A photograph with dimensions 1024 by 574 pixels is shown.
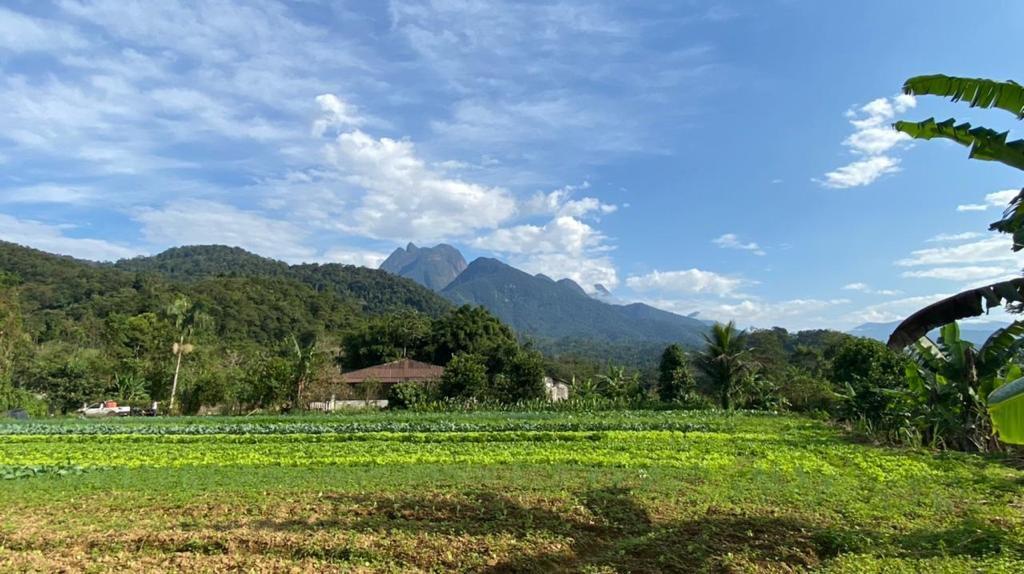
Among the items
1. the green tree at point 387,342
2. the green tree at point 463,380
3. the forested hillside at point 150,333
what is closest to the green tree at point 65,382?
the forested hillside at point 150,333

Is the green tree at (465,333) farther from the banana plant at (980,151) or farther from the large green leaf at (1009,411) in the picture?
the large green leaf at (1009,411)

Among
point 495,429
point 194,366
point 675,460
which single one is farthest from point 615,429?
point 194,366

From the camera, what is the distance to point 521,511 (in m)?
7.20

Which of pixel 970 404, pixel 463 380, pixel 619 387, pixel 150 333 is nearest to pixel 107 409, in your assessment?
pixel 150 333

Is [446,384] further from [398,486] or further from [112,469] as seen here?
[398,486]

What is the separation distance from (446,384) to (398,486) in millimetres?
24725

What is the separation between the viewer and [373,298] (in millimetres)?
119062

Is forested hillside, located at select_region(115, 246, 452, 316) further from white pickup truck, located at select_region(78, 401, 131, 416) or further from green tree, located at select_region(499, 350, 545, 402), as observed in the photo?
green tree, located at select_region(499, 350, 545, 402)

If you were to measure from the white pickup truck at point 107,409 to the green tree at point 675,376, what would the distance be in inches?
1386

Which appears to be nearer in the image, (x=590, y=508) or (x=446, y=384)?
(x=590, y=508)

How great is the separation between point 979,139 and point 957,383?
9.61 m

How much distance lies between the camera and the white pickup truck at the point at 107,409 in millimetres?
36219

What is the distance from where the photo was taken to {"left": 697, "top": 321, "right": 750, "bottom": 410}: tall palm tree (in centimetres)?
3052

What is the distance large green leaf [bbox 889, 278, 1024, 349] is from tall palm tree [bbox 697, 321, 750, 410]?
975 inches
